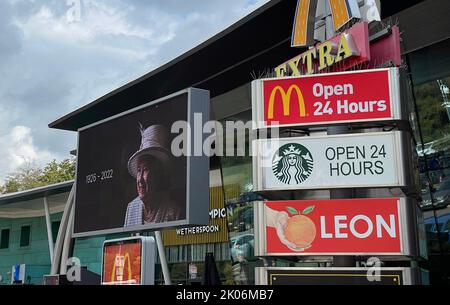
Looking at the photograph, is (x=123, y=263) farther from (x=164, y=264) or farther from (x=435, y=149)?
(x=435, y=149)

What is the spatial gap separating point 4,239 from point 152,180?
98.4 feet

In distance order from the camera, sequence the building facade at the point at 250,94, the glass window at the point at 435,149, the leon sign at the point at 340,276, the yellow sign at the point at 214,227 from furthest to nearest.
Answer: the yellow sign at the point at 214,227 → the glass window at the point at 435,149 → the building facade at the point at 250,94 → the leon sign at the point at 340,276

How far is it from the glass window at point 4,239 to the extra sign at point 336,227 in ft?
111

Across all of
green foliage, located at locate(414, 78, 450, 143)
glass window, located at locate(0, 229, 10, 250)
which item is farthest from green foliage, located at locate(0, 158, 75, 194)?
green foliage, located at locate(414, 78, 450, 143)

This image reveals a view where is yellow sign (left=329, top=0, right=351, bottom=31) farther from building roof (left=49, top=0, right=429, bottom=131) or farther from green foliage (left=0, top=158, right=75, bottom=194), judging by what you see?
green foliage (left=0, top=158, right=75, bottom=194)

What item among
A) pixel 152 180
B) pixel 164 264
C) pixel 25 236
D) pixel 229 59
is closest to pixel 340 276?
pixel 152 180

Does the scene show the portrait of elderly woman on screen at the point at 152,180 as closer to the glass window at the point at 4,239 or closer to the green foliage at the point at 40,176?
the glass window at the point at 4,239

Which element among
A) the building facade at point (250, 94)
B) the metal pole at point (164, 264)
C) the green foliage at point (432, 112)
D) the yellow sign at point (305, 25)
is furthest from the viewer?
the metal pole at point (164, 264)

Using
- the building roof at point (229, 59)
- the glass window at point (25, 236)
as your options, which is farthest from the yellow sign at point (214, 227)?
the glass window at point (25, 236)

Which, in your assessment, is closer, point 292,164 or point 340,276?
point 340,276

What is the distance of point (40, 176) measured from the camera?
6319cm

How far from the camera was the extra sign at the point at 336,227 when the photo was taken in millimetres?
7176
